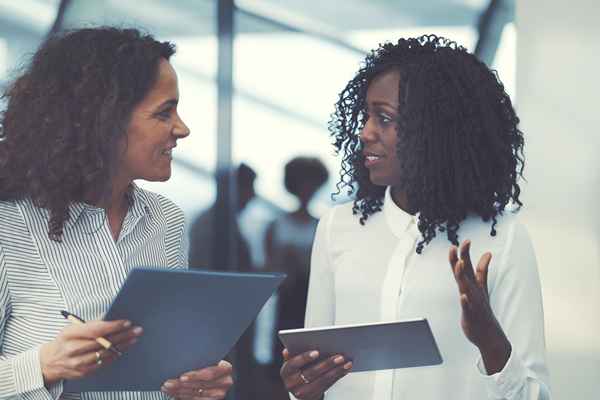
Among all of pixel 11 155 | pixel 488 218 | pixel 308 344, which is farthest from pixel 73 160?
pixel 488 218

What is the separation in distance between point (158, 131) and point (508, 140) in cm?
95

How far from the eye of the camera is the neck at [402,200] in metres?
2.84

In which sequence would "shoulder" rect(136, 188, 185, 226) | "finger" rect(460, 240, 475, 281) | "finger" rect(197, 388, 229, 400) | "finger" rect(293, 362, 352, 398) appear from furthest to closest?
"shoulder" rect(136, 188, 185, 226), "finger" rect(293, 362, 352, 398), "finger" rect(197, 388, 229, 400), "finger" rect(460, 240, 475, 281)

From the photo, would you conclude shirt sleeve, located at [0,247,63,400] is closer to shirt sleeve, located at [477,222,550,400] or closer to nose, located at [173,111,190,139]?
nose, located at [173,111,190,139]

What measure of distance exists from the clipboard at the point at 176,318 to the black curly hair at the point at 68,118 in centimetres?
34

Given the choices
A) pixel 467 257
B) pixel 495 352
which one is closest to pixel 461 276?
pixel 467 257

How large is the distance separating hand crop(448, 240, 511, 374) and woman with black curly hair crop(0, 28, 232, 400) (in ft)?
1.83

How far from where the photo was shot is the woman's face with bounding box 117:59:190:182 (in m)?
2.48

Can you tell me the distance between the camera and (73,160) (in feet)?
7.77

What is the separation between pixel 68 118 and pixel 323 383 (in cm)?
87

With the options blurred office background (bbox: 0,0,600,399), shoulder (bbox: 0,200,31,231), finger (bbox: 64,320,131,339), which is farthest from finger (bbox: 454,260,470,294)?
blurred office background (bbox: 0,0,600,399)

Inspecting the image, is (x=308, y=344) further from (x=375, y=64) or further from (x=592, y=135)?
(x=592, y=135)

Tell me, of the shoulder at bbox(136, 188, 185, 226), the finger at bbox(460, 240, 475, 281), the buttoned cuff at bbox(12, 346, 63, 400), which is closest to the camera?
the buttoned cuff at bbox(12, 346, 63, 400)

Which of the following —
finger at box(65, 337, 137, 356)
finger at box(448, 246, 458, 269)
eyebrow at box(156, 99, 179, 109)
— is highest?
eyebrow at box(156, 99, 179, 109)
